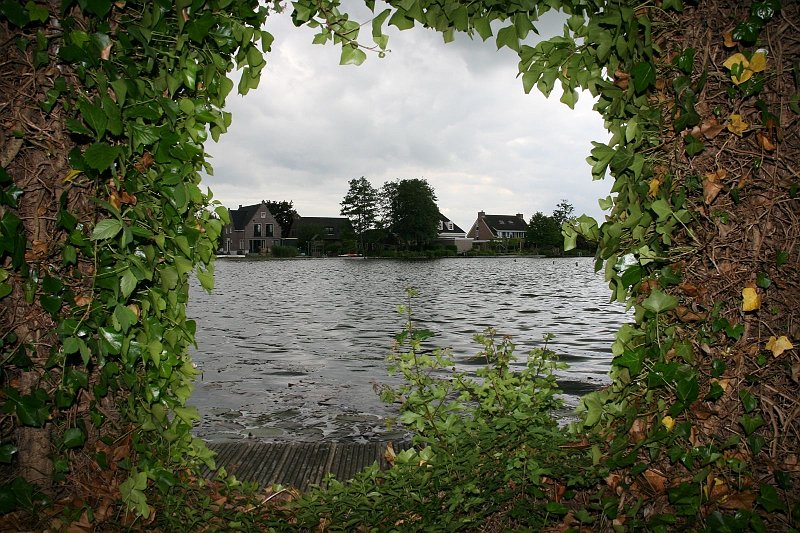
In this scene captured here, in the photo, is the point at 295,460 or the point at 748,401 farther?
the point at 295,460

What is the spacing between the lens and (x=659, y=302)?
2359 millimetres

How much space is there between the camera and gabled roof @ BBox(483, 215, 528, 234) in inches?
4658

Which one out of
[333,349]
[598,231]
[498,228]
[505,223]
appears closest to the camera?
[598,231]

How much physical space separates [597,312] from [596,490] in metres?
15.3

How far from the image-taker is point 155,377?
2691 mm

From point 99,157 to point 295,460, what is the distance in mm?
3674

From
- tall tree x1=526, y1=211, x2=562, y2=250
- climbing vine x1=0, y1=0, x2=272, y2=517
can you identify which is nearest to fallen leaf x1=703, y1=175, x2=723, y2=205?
climbing vine x1=0, y1=0, x2=272, y2=517

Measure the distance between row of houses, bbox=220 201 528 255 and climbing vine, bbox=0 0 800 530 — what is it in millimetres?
85177

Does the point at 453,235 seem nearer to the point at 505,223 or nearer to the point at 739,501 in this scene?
the point at 505,223

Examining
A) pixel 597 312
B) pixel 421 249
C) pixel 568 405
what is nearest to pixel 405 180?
pixel 421 249

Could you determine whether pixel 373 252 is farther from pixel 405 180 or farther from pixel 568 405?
pixel 568 405

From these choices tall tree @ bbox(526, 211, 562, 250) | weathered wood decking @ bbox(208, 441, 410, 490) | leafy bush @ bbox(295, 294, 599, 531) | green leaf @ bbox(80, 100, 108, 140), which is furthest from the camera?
tall tree @ bbox(526, 211, 562, 250)

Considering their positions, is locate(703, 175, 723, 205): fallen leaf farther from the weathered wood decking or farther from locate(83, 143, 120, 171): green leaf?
the weathered wood decking

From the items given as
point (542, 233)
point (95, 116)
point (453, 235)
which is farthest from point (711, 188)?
point (453, 235)
